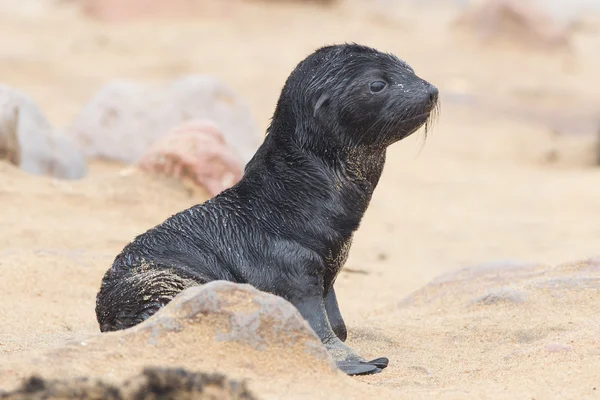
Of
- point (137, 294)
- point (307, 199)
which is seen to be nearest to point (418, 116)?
point (307, 199)

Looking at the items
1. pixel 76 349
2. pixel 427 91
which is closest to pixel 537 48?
pixel 427 91

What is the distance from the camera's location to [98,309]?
4.61m

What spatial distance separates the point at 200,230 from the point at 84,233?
2.91 meters

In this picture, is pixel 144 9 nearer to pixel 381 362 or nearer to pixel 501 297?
pixel 501 297

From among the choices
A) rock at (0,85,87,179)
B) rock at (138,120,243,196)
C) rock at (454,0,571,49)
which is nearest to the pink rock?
rock at (454,0,571,49)

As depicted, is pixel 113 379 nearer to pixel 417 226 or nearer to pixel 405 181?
pixel 417 226

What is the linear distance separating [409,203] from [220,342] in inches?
327

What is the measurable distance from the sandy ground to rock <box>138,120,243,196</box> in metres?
0.18

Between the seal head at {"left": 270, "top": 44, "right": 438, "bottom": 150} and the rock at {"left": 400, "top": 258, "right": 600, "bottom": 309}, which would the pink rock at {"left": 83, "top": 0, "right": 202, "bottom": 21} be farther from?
the seal head at {"left": 270, "top": 44, "right": 438, "bottom": 150}

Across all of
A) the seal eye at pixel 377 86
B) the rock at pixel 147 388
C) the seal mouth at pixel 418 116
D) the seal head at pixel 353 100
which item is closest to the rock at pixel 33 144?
the seal head at pixel 353 100

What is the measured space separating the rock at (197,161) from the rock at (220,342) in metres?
4.84

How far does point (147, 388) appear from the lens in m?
3.04

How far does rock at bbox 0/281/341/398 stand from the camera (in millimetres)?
3723

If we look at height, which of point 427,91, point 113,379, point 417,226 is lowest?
point 417,226
